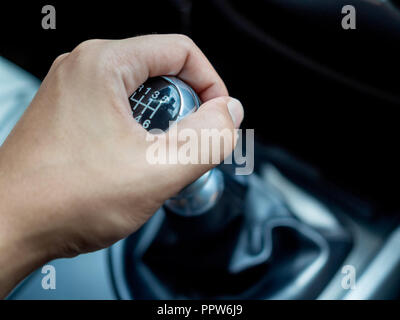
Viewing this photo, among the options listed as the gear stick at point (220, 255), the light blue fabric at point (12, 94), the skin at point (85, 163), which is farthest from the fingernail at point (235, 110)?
the light blue fabric at point (12, 94)

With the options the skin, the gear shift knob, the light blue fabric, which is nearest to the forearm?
the skin

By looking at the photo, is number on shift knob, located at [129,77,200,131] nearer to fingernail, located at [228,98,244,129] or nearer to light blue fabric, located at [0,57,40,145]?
fingernail, located at [228,98,244,129]

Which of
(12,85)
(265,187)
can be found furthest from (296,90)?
(12,85)

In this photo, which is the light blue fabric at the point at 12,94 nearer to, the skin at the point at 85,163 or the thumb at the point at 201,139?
the skin at the point at 85,163

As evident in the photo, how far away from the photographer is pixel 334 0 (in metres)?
0.49

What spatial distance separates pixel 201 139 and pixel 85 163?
4.3 inches

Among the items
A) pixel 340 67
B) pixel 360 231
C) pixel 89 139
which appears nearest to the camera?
pixel 89 139

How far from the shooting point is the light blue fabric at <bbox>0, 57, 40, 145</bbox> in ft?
2.08

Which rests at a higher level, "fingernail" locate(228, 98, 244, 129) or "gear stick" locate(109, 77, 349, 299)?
"fingernail" locate(228, 98, 244, 129)

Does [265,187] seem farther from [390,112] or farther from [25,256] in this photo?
[25,256]

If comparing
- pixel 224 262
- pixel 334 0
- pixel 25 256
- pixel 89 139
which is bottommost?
pixel 224 262

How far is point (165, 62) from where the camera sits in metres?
0.44

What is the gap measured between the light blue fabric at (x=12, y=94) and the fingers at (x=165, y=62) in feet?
0.92

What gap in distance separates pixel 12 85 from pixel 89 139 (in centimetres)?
33
